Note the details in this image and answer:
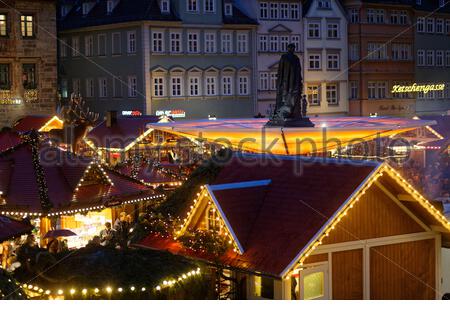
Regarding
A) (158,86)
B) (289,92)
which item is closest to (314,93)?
(158,86)

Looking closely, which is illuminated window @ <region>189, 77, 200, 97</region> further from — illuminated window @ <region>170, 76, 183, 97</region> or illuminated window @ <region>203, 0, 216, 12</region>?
illuminated window @ <region>203, 0, 216, 12</region>

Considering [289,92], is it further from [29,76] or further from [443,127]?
[29,76]

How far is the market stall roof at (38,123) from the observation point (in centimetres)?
3709

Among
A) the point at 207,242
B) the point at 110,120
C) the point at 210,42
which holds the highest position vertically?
the point at 210,42

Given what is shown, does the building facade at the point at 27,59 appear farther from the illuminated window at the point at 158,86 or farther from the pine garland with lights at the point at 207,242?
the pine garland with lights at the point at 207,242

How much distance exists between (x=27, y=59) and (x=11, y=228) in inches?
1037

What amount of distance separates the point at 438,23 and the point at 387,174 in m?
52.1

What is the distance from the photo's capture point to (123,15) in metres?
47.9

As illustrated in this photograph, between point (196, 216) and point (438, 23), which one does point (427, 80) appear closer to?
point (438, 23)

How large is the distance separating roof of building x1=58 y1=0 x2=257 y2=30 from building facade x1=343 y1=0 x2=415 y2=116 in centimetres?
815

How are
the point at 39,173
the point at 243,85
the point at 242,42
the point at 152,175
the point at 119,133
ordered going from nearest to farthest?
1. the point at 39,173
2. the point at 152,175
3. the point at 119,133
4. the point at 242,42
5. the point at 243,85

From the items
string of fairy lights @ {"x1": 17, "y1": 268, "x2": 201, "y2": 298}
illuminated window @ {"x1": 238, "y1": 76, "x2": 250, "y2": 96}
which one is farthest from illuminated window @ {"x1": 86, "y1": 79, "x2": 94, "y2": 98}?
string of fairy lights @ {"x1": 17, "y1": 268, "x2": 201, "y2": 298}

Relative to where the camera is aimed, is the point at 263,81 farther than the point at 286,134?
Yes

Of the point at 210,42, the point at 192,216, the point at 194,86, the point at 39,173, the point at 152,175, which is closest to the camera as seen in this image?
the point at 192,216
